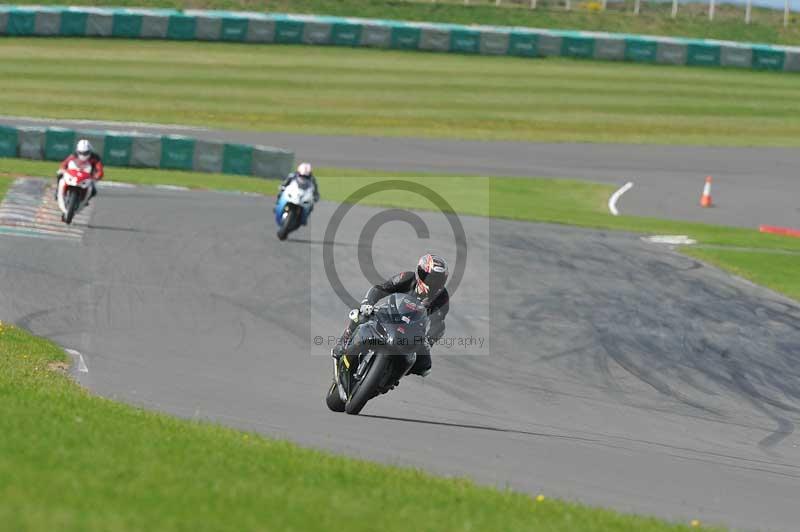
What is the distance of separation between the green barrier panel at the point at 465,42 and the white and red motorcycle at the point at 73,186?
121 ft

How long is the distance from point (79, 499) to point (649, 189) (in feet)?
118

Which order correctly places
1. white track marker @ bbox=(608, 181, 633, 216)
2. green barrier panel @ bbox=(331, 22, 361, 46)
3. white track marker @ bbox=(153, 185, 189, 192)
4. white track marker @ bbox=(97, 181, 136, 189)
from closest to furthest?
white track marker @ bbox=(97, 181, 136, 189) → white track marker @ bbox=(153, 185, 189, 192) → white track marker @ bbox=(608, 181, 633, 216) → green barrier panel @ bbox=(331, 22, 361, 46)

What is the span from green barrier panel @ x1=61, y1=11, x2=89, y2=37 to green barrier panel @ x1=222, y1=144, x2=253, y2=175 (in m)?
20.1

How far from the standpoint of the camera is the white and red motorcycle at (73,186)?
24.7 m

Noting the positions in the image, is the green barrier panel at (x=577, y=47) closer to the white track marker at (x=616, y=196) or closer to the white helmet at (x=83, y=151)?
the white track marker at (x=616, y=196)

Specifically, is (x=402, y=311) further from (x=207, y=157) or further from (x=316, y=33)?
(x=316, y=33)

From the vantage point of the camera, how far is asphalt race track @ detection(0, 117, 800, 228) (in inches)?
1596

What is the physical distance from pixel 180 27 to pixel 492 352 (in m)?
42.5

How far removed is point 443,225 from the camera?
2992 centimetres

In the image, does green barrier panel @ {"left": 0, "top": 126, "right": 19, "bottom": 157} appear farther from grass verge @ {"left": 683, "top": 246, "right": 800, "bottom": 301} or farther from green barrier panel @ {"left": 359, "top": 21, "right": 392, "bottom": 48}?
green barrier panel @ {"left": 359, "top": 21, "right": 392, "bottom": 48}

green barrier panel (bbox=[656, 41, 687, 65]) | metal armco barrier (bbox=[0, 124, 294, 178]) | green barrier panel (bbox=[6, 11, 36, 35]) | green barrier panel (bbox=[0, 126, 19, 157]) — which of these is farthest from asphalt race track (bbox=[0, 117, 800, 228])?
green barrier panel (bbox=[656, 41, 687, 65])

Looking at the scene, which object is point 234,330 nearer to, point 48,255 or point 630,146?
point 48,255

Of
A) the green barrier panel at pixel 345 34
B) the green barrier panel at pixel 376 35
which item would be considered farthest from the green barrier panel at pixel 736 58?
the green barrier panel at pixel 345 34

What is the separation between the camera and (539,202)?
38031 millimetres
